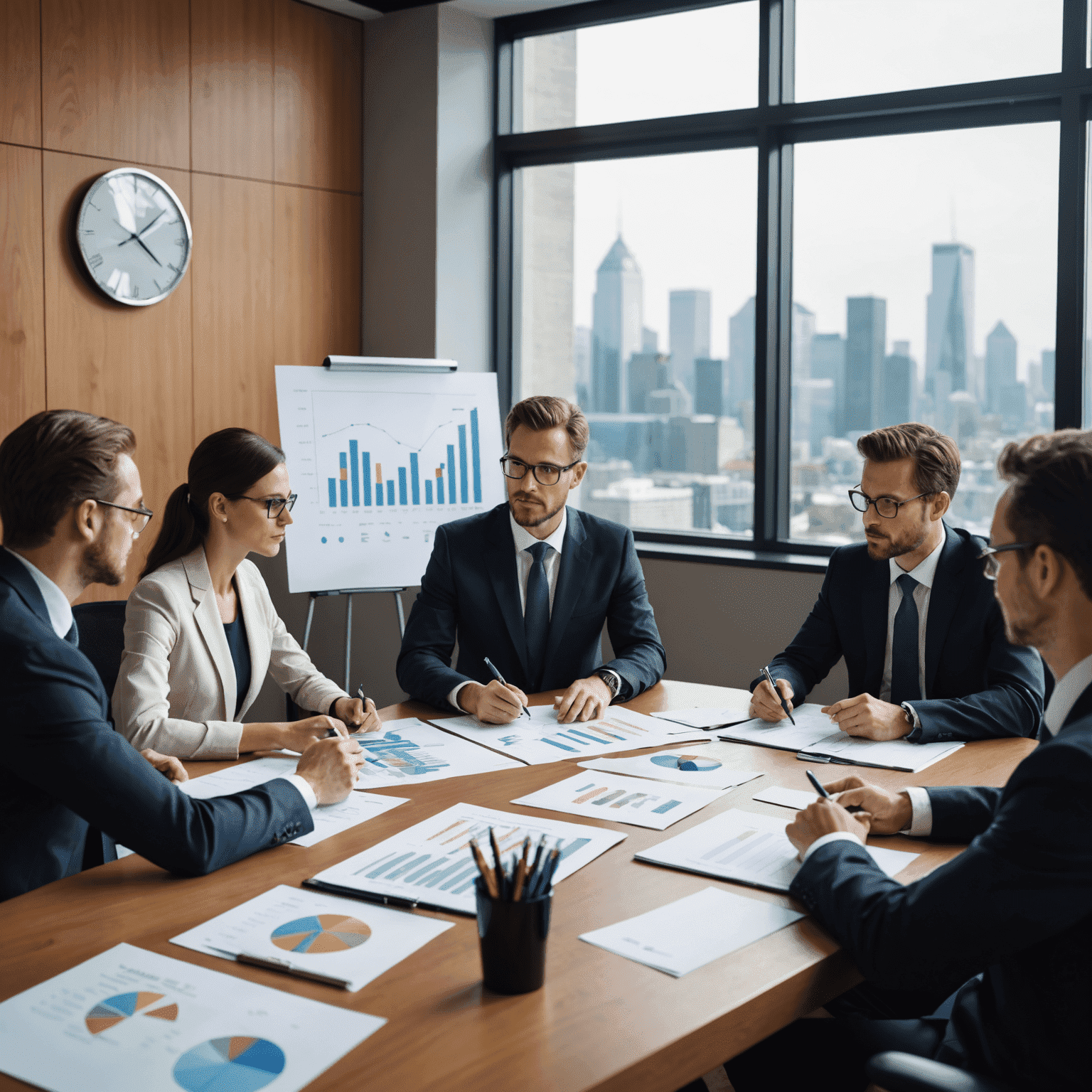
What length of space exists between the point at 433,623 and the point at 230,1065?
1.80 meters

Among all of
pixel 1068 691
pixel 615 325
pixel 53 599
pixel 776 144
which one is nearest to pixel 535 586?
pixel 53 599

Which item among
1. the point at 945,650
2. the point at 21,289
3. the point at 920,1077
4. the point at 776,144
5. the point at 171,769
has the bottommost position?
the point at 920,1077

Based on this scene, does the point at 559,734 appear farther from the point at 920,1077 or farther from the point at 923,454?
the point at 920,1077

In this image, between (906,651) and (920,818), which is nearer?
(920,818)

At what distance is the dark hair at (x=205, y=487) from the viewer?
2510mm

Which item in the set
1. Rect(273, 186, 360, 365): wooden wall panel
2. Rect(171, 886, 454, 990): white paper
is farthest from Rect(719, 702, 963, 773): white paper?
Rect(273, 186, 360, 365): wooden wall panel

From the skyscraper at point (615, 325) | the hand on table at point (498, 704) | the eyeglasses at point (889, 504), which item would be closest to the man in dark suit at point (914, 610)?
the eyeglasses at point (889, 504)

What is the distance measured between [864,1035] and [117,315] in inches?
144

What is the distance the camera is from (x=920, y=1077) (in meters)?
1.21

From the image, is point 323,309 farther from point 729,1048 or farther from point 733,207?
point 729,1048

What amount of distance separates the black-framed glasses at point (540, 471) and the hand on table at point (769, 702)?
746mm

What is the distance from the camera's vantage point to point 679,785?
1976mm

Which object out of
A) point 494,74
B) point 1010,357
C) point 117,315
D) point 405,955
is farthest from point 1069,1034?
point 494,74

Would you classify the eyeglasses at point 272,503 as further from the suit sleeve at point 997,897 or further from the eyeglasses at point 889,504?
the suit sleeve at point 997,897
